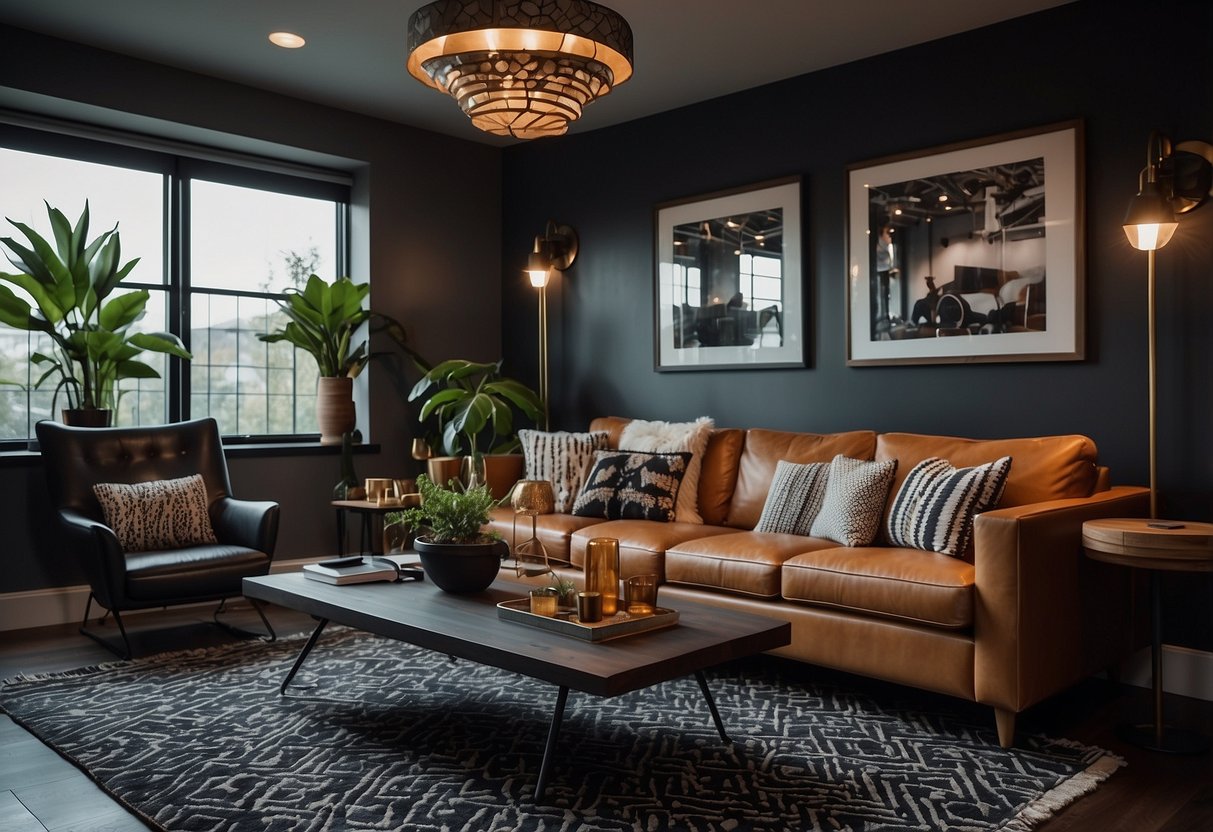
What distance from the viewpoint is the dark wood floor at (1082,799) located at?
7.59ft

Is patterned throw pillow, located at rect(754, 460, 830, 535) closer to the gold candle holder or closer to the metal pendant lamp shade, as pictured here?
the gold candle holder

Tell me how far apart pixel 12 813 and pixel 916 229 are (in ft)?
12.5

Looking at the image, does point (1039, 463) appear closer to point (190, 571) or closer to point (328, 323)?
point (190, 571)

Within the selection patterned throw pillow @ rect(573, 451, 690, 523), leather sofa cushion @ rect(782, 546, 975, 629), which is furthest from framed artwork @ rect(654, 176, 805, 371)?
leather sofa cushion @ rect(782, 546, 975, 629)

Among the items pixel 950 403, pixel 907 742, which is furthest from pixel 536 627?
pixel 950 403

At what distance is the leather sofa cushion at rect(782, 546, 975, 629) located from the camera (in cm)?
288

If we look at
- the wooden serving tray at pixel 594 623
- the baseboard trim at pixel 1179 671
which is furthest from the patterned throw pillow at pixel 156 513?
the baseboard trim at pixel 1179 671

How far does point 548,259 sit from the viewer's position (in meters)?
5.49

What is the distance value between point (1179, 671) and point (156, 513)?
4.13 meters

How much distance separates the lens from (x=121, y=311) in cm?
444

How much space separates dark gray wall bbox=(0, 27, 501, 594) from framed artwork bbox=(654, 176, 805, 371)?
1405mm

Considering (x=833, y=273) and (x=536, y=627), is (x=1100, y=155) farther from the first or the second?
(x=536, y=627)

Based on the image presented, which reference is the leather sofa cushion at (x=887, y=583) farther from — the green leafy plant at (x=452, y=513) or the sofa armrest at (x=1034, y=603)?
the green leafy plant at (x=452, y=513)

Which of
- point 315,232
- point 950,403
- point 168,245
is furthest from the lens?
point 315,232
